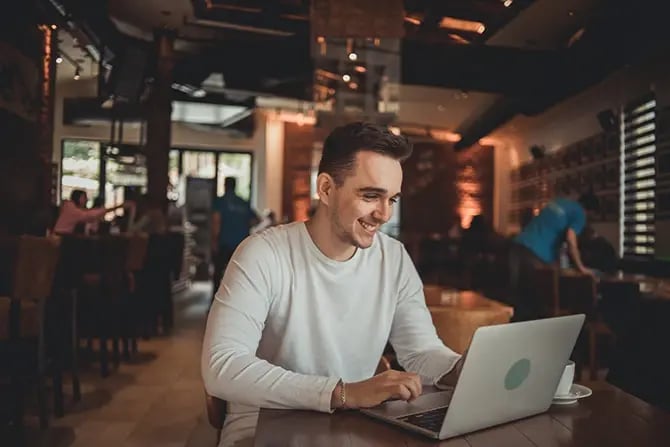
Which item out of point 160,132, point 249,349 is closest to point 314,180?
point 249,349

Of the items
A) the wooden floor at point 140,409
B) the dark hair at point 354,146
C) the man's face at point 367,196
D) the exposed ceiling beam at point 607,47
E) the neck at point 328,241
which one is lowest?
the wooden floor at point 140,409

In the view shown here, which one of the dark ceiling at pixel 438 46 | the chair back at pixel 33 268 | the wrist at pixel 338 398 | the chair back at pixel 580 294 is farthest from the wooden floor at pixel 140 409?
the dark ceiling at pixel 438 46

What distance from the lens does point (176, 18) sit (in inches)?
323

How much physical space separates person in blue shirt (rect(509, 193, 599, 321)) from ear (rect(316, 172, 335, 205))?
3929 millimetres

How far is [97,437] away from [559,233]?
146 inches

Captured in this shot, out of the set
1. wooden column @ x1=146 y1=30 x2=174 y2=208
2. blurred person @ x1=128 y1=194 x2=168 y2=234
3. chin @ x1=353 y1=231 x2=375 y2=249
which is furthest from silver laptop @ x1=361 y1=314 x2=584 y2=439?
wooden column @ x1=146 y1=30 x2=174 y2=208

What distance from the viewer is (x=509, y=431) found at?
123cm

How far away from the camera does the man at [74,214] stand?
558cm

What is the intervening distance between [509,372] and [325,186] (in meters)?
0.66

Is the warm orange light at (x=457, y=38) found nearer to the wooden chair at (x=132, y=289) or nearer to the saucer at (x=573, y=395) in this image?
the wooden chair at (x=132, y=289)

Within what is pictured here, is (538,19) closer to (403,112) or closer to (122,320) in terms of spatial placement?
(122,320)

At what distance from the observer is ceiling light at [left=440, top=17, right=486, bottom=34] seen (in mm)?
6234

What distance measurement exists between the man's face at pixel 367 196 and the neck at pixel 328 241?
67 mm

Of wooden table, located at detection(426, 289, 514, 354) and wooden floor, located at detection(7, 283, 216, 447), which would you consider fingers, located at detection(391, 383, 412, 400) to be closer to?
wooden table, located at detection(426, 289, 514, 354)
